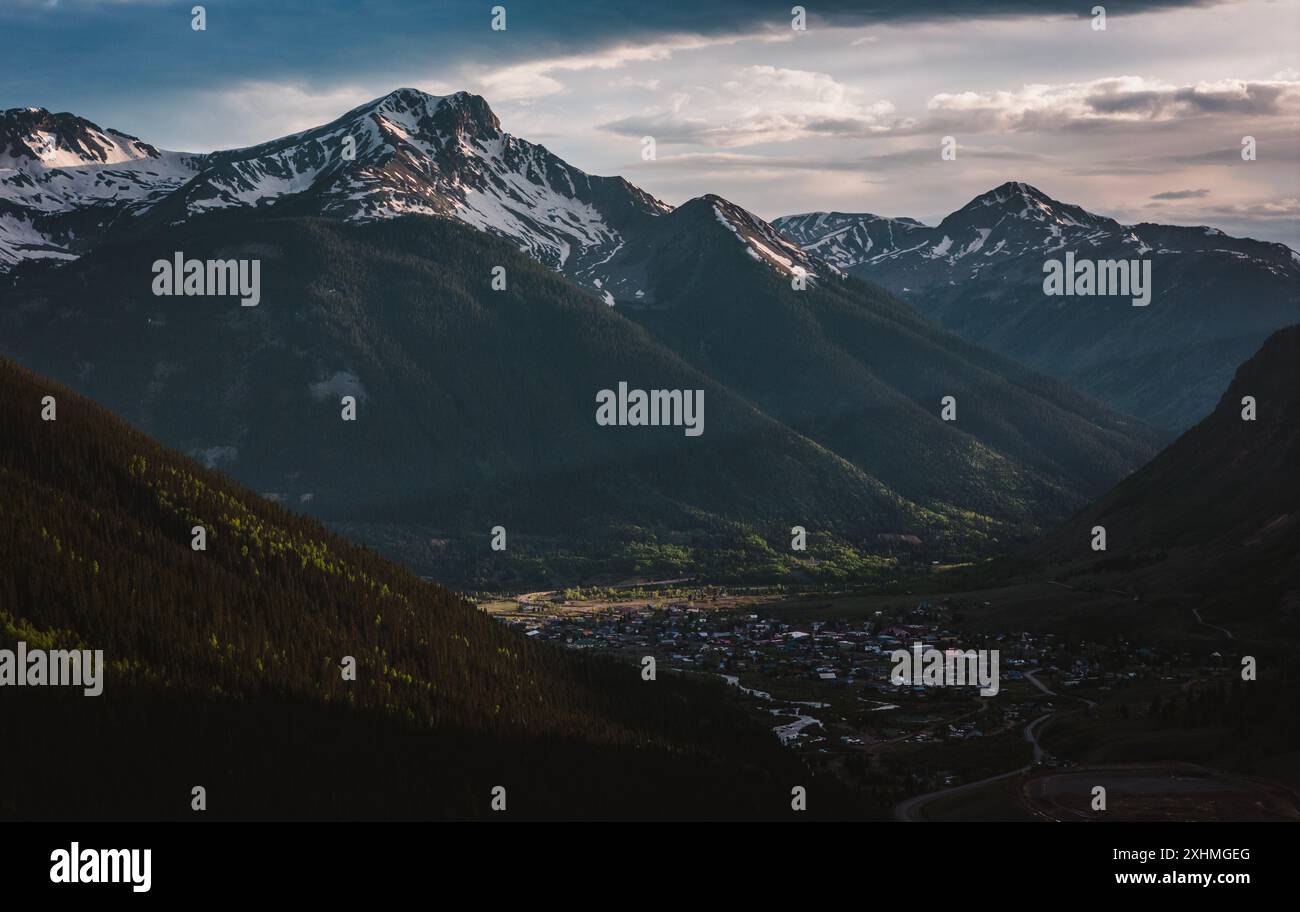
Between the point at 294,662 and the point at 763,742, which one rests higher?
the point at 294,662

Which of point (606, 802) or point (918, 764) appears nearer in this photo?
point (606, 802)
